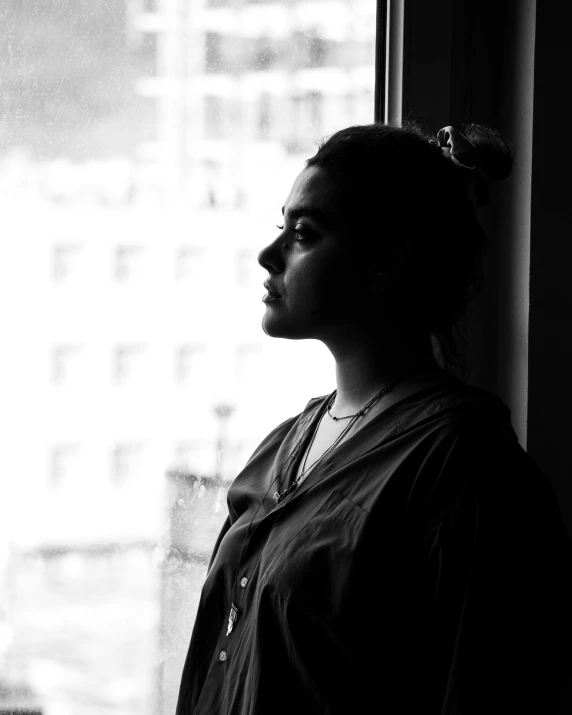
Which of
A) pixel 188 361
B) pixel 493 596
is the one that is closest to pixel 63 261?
pixel 188 361

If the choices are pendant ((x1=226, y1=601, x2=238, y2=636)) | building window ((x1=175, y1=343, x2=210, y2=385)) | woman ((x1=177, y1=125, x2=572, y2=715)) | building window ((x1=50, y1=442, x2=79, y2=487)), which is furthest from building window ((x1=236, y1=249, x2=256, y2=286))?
pendant ((x1=226, y1=601, x2=238, y2=636))

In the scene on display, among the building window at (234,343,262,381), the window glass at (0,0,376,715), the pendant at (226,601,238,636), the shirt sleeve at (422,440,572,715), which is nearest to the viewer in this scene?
the shirt sleeve at (422,440,572,715)

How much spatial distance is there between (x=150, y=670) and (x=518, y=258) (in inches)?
29.0

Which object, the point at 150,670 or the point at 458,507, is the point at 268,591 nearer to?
the point at 458,507

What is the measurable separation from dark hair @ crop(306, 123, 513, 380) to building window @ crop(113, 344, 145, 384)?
1.08 ft

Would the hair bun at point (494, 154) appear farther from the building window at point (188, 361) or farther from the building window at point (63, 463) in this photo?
the building window at point (63, 463)

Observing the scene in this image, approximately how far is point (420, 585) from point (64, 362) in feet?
1.70

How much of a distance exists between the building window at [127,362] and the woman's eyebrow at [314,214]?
0.95 feet

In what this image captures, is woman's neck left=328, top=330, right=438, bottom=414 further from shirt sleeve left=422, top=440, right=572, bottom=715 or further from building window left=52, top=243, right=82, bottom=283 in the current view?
building window left=52, top=243, right=82, bottom=283

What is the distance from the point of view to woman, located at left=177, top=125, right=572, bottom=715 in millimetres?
701

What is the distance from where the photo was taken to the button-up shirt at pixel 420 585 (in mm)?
690

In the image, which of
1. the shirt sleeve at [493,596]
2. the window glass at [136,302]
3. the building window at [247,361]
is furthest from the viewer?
the building window at [247,361]

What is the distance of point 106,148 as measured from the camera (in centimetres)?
101

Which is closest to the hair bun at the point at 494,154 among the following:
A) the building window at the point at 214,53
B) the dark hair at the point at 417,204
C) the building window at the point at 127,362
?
the dark hair at the point at 417,204
